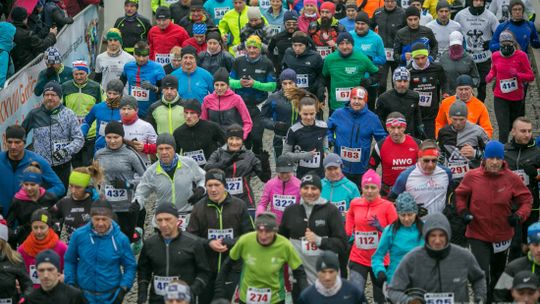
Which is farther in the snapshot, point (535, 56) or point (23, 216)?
point (535, 56)

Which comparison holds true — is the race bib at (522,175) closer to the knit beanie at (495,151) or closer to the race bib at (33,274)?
the knit beanie at (495,151)

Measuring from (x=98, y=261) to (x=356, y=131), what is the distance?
15.0 ft

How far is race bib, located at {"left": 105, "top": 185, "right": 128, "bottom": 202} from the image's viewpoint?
52.7 feet

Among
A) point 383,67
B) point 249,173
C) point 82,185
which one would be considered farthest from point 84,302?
point 383,67

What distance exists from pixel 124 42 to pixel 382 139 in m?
7.41

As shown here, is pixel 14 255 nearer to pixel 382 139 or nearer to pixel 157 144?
pixel 157 144

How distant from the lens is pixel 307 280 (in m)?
13.9

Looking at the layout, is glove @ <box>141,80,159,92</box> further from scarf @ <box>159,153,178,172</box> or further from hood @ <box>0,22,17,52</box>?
scarf @ <box>159,153,178,172</box>

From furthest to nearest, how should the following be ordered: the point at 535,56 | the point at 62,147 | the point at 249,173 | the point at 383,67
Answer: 1. the point at 535,56
2. the point at 383,67
3. the point at 62,147
4. the point at 249,173

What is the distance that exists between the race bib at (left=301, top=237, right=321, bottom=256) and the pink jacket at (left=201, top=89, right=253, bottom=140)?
4.08 meters

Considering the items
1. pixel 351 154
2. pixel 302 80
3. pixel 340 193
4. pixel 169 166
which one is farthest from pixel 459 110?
pixel 302 80

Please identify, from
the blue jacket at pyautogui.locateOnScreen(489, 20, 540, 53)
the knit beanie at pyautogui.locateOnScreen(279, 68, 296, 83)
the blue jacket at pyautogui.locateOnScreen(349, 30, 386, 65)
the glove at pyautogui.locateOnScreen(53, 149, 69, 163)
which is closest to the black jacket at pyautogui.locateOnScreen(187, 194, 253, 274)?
the glove at pyautogui.locateOnScreen(53, 149, 69, 163)

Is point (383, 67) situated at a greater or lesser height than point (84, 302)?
greater

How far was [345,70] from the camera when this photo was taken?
20.2 m
